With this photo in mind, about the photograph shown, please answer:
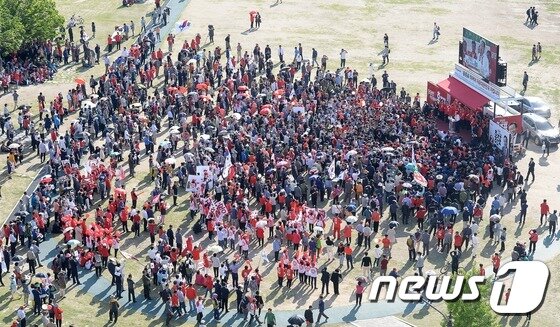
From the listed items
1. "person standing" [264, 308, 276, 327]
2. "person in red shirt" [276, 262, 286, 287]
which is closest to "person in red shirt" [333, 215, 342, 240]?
"person in red shirt" [276, 262, 286, 287]

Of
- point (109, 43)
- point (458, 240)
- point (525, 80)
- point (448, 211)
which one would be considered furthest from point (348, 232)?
point (109, 43)

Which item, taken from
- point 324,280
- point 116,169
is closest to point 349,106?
point 116,169

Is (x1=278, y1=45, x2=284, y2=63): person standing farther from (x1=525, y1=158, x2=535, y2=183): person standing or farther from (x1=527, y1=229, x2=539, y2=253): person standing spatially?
(x1=527, y1=229, x2=539, y2=253): person standing

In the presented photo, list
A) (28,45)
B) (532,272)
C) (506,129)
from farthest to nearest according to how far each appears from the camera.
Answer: (28,45) < (506,129) < (532,272)

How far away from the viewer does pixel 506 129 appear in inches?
2323

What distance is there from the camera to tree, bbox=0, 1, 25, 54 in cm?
7019

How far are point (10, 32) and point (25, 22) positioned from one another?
2.68 metres

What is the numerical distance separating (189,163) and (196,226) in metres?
5.09

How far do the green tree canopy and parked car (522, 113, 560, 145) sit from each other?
30.4m

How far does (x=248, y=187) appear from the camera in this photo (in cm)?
5556

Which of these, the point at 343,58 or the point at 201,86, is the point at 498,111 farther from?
the point at 201,86

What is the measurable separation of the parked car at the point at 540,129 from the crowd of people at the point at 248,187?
3.02 meters

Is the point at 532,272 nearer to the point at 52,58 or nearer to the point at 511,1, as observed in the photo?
the point at 52,58

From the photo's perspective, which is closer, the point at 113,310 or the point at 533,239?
the point at 113,310
